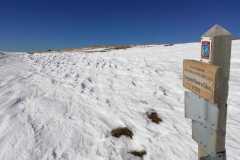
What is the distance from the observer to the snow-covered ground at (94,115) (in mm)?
4398

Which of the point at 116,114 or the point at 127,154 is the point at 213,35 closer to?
the point at 127,154

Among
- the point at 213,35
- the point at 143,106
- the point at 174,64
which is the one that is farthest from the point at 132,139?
the point at 174,64

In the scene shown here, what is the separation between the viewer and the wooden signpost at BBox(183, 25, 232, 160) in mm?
2186

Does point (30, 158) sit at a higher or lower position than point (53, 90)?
lower

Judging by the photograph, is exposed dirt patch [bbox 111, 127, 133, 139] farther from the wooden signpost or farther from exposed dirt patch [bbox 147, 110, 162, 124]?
the wooden signpost

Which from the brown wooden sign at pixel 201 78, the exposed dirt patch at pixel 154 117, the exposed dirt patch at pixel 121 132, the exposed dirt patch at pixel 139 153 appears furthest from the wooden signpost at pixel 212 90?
the exposed dirt patch at pixel 154 117

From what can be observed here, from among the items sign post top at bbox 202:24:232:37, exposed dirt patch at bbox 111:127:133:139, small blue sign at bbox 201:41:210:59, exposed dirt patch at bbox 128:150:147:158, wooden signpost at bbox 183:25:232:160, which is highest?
sign post top at bbox 202:24:232:37

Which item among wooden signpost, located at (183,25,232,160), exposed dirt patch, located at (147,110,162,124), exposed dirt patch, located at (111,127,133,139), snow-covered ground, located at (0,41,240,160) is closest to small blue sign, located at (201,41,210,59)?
wooden signpost, located at (183,25,232,160)

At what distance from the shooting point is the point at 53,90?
731 cm

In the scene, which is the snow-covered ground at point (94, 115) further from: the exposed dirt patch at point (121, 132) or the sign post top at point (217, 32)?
the sign post top at point (217, 32)

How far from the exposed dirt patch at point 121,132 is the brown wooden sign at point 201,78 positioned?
8.65 feet

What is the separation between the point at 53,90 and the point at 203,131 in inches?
225

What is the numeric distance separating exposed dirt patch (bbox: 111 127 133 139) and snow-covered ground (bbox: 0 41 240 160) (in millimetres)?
109

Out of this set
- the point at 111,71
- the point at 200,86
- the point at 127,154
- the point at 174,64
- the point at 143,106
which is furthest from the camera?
the point at 174,64
